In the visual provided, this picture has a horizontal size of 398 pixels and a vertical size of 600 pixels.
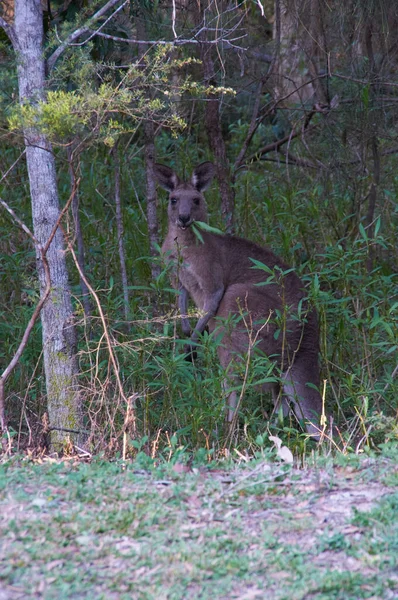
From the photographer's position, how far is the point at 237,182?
892 centimetres

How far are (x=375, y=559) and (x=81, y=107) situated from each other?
253 cm

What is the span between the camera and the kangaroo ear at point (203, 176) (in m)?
6.62

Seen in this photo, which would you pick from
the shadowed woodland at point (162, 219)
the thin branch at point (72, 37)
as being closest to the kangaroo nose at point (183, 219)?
the shadowed woodland at point (162, 219)

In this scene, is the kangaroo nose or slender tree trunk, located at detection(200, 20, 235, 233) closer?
the kangaroo nose

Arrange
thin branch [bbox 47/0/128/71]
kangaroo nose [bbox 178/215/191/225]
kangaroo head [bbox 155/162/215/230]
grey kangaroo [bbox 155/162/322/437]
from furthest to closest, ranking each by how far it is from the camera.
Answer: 1. kangaroo head [bbox 155/162/215/230]
2. kangaroo nose [bbox 178/215/191/225]
3. grey kangaroo [bbox 155/162/322/437]
4. thin branch [bbox 47/0/128/71]

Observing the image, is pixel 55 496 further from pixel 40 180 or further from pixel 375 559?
pixel 40 180

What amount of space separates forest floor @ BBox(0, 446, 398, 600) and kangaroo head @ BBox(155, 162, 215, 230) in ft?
10.1

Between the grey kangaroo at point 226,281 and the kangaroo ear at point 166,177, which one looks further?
the kangaroo ear at point 166,177

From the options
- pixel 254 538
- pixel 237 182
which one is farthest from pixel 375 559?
pixel 237 182

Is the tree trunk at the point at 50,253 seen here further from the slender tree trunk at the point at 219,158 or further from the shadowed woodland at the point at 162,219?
the slender tree trunk at the point at 219,158

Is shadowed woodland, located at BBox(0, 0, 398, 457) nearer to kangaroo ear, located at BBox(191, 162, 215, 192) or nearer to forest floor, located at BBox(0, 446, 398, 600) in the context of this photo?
kangaroo ear, located at BBox(191, 162, 215, 192)

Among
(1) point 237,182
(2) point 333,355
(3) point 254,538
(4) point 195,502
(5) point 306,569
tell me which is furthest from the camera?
(1) point 237,182

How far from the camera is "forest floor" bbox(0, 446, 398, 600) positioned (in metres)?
2.72

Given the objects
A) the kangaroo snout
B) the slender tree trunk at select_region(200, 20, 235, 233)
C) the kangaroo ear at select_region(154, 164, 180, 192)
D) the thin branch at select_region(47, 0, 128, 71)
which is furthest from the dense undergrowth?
the thin branch at select_region(47, 0, 128, 71)
